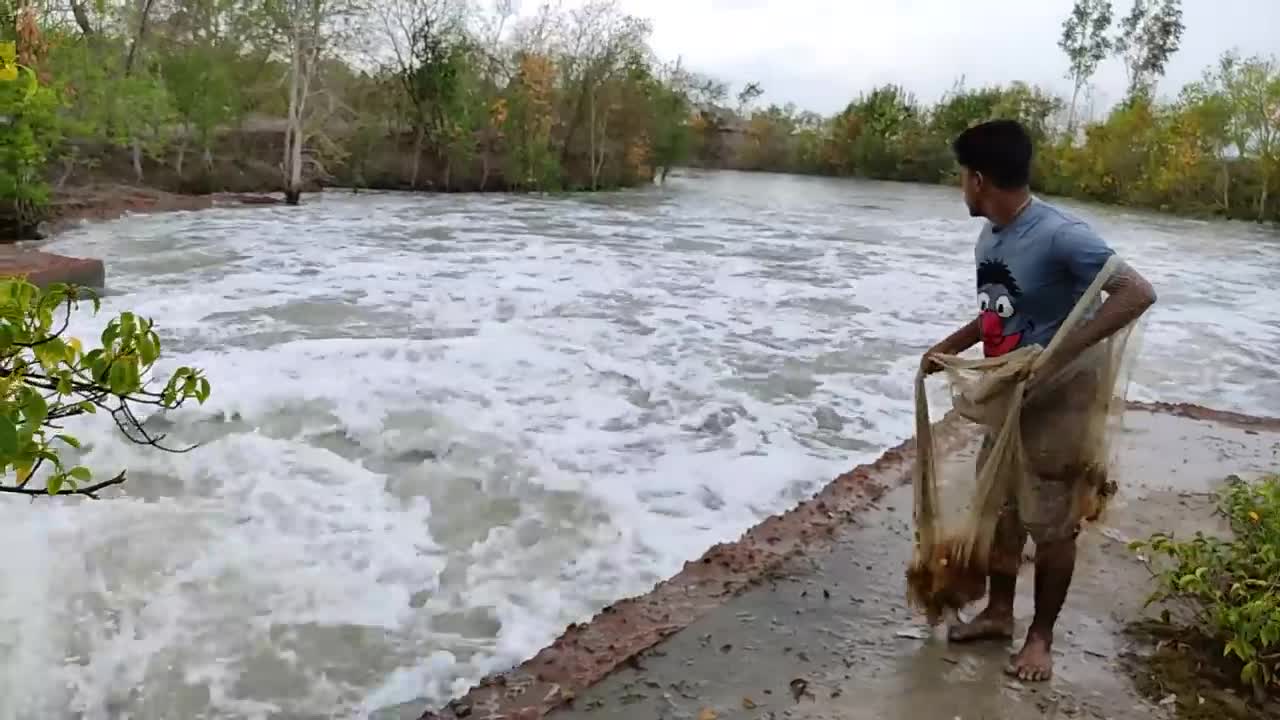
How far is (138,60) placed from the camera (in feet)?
74.3

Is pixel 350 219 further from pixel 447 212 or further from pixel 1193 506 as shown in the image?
pixel 1193 506

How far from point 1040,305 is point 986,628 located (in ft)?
3.58

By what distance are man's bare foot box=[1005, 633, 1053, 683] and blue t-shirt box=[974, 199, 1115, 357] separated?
90 cm

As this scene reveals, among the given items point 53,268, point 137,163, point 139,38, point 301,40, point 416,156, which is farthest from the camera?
point 416,156

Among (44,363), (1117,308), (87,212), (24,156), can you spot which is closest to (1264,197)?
(87,212)

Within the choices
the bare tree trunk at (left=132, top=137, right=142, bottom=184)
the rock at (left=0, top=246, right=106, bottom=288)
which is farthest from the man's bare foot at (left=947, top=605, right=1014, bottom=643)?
the bare tree trunk at (left=132, top=137, right=142, bottom=184)

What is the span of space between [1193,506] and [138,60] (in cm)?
2407

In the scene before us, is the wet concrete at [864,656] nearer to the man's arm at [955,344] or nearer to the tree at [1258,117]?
the man's arm at [955,344]

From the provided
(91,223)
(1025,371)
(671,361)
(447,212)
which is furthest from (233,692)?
(447,212)

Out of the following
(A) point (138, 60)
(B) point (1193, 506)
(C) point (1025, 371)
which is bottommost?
(B) point (1193, 506)

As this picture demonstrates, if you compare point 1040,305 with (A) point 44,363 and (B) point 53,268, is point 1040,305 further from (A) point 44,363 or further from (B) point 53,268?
(B) point 53,268

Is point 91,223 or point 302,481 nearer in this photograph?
point 302,481

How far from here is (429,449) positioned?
19.6 ft

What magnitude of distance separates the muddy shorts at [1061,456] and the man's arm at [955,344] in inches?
14.9
